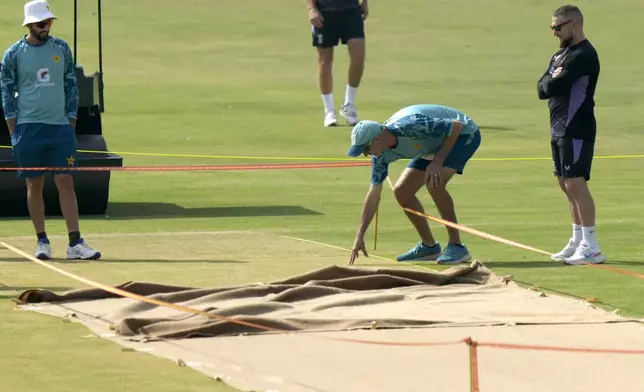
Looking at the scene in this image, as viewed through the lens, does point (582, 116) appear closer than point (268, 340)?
No

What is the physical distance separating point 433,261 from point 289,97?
1157 cm

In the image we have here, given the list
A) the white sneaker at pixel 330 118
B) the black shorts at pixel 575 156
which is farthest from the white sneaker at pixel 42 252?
the white sneaker at pixel 330 118

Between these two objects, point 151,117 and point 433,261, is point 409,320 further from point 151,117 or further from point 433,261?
point 151,117

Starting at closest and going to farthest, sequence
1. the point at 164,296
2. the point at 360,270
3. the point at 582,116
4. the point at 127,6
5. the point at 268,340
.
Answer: the point at 268,340 → the point at 164,296 → the point at 360,270 → the point at 582,116 → the point at 127,6

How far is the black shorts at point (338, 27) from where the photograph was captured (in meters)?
20.2

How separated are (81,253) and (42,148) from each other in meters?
0.84

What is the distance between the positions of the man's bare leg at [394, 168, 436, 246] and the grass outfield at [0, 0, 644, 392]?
1.59ft

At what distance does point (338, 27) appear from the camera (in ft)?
66.5

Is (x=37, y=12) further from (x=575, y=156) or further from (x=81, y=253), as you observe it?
(x=575, y=156)

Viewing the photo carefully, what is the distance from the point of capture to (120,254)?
12.6 metres

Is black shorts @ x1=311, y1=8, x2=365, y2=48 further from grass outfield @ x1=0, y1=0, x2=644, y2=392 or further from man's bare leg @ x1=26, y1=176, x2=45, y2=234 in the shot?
man's bare leg @ x1=26, y1=176, x2=45, y2=234

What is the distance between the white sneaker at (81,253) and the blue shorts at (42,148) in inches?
22.1

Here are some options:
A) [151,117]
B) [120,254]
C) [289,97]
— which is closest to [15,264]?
[120,254]

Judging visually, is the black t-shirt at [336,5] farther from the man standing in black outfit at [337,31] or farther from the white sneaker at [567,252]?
the white sneaker at [567,252]
